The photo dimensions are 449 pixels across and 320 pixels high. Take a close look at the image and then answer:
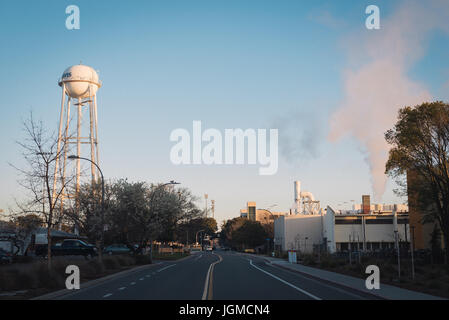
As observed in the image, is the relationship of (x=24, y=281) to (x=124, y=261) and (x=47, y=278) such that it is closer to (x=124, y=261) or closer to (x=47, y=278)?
(x=47, y=278)

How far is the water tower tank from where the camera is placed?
200ft

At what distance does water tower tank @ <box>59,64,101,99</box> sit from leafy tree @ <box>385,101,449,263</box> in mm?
36439

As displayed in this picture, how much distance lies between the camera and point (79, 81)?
6091 centimetres

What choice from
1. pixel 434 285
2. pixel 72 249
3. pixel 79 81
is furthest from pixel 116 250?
pixel 434 285

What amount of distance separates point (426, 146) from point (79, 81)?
4046 cm

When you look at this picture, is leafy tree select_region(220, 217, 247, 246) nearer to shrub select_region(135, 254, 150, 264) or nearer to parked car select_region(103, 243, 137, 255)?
parked car select_region(103, 243, 137, 255)

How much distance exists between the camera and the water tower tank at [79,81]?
60.9 metres

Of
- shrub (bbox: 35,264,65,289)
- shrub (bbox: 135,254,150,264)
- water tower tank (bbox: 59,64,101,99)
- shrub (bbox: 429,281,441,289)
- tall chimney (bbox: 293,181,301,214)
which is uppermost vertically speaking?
water tower tank (bbox: 59,64,101,99)

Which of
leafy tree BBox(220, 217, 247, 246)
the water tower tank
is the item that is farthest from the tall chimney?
the water tower tank

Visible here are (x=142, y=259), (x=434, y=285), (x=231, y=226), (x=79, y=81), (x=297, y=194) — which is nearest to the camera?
(x=434, y=285)

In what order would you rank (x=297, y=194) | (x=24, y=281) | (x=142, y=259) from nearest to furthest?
Result: (x=24, y=281)
(x=142, y=259)
(x=297, y=194)

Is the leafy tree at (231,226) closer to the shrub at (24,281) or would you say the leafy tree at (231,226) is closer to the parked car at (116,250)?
the parked car at (116,250)

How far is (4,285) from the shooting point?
65.5ft
